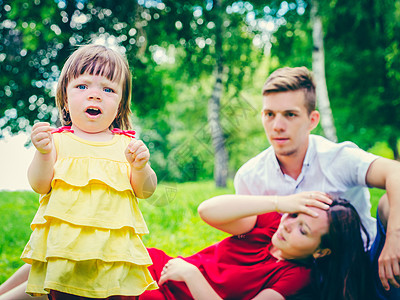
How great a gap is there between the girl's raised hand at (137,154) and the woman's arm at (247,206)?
23.9 inches

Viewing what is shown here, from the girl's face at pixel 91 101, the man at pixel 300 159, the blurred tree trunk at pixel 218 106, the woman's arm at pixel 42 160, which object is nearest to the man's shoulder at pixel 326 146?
the man at pixel 300 159

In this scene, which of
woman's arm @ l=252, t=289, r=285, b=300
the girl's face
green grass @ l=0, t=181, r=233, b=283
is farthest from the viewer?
green grass @ l=0, t=181, r=233, b=283

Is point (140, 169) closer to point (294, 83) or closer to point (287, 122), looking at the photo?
point (287, 122)

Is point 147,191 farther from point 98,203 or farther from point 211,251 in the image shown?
point 211,251

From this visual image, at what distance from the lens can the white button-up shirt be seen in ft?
7.17

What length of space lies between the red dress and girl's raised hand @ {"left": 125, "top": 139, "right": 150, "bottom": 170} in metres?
0.83

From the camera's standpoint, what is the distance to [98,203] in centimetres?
160

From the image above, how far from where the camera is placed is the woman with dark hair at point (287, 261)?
6.25 ft

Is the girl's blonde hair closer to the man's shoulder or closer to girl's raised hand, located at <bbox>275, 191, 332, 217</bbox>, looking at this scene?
girl's raised hand, located at <bbox>275, 191, 332, 217</bbox>

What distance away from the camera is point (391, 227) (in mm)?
1789

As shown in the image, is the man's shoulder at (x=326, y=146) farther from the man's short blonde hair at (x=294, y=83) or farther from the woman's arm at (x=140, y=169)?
the woman's arm at (x=140, y=169)

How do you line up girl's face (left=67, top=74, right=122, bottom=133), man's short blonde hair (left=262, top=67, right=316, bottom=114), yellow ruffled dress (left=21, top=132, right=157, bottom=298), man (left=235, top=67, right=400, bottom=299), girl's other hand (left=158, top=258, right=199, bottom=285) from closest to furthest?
yellow ruffled dress (left=21, top=132, right=157, bottom=298)
girl's face (left=67, top=74, right=122, bottom=133)
girl's other hand (left=158, top=258, right=199, bottom=285)
man (left=235, top=67, right=400, bottom=299)
man's short blonde hair (left=262, top=67, right=316, bottom=114)

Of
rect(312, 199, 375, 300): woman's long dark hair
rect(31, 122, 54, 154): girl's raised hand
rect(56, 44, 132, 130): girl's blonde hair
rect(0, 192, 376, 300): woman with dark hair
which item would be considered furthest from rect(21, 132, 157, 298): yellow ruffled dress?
rect(312, 199, 375, 300): woman's long dark hair

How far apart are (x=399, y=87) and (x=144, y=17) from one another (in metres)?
8.45
